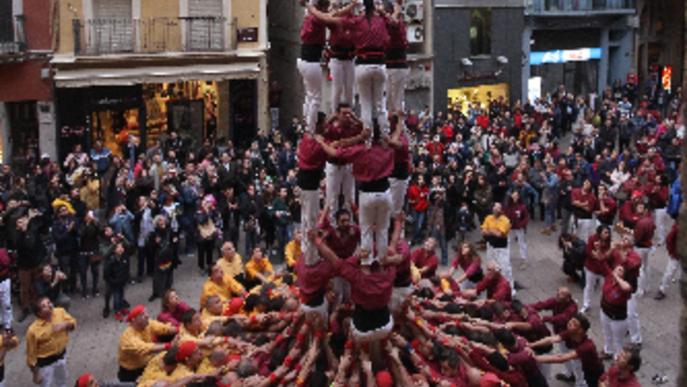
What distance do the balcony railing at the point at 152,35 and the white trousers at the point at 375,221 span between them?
57.9 ft

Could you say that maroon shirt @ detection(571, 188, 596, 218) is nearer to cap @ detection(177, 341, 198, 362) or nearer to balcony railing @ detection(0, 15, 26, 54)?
cap @ detection(177, 341, 198, 362)

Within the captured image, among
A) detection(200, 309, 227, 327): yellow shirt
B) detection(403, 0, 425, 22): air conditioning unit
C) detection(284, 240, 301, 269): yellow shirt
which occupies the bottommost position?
detection(200, 309, 227, 327): yellow shirt

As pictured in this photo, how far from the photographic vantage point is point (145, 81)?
85.7 ft

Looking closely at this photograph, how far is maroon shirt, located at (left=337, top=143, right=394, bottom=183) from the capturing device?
10023 millimetres

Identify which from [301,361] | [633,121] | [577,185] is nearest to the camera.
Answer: [301,361]

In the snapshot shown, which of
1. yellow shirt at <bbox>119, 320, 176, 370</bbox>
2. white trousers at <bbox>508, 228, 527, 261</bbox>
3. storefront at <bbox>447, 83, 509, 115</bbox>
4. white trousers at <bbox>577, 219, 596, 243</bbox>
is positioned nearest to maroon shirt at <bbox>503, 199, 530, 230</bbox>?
white trousers at <bbox>508, 228, 527, 261</bbox>

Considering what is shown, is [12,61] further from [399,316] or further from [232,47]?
[399,316]

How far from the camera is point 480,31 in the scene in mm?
33625

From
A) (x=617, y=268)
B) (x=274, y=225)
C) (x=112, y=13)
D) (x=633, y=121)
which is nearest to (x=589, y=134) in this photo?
(x=633, y=121)

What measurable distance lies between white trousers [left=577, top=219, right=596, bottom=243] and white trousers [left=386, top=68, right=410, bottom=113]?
803cm

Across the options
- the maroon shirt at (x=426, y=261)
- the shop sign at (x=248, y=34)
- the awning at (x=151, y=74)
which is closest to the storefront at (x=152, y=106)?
the awning at (x=151, y=74)

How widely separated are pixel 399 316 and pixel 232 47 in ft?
58.9

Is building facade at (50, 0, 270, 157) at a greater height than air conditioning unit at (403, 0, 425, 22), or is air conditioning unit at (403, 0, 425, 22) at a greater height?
air conditioning unit at (403, 0, 425, 22)

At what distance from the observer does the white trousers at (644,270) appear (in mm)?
15742
